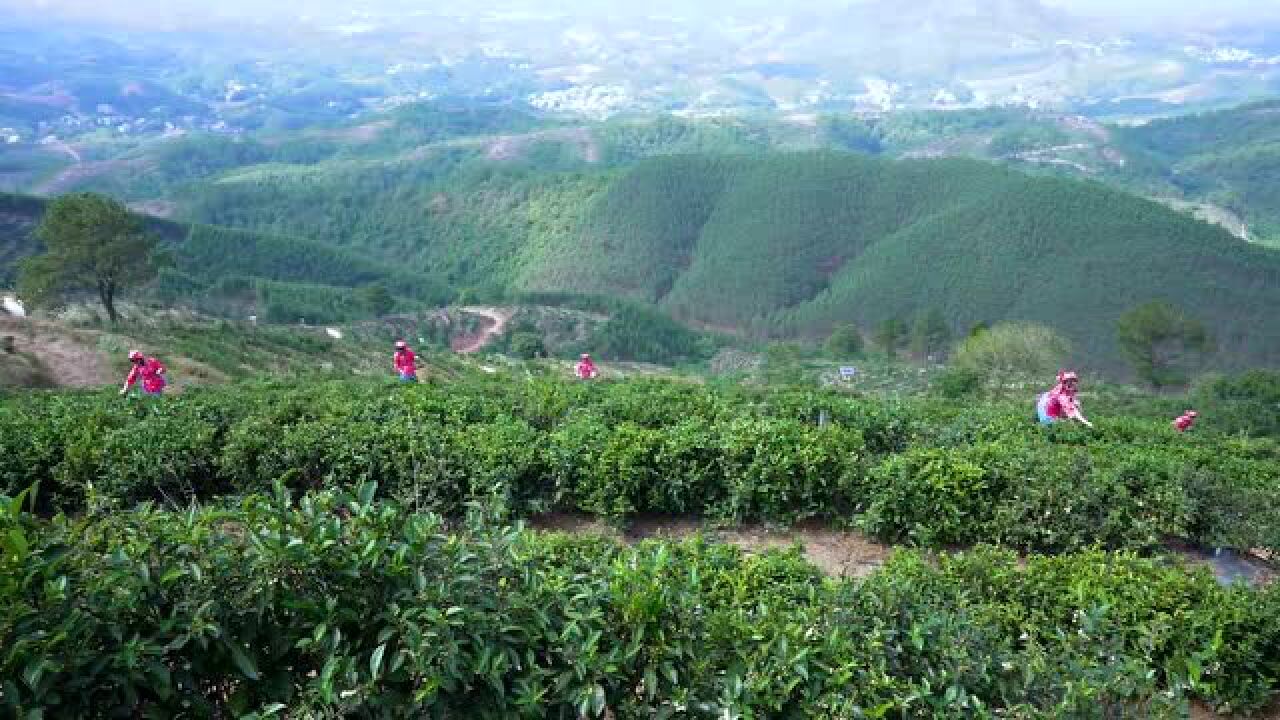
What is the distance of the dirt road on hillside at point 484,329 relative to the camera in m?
67.4

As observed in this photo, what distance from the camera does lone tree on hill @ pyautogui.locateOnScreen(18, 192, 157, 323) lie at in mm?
33000

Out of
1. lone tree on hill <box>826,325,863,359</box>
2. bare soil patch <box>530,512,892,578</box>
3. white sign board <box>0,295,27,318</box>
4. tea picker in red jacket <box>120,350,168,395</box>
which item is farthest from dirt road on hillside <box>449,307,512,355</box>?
bare soil patch <box>530,512,892,578</box>

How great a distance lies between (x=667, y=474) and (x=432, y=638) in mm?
5423

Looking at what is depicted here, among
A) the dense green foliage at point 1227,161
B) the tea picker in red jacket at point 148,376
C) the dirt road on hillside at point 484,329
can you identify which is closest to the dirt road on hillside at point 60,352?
the tea picker in red jacket at point 148,376

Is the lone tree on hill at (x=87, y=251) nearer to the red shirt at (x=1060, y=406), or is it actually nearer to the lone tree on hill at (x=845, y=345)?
the red shirt at (x=1060, y=406)

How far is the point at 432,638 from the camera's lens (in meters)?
3.90

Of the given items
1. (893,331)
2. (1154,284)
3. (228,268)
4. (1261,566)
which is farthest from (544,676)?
(228,268)

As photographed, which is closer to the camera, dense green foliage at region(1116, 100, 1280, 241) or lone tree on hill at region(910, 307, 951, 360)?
lone tree on hill at region(910, 307, 951, 360)

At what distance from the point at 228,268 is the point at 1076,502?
93.3 metres

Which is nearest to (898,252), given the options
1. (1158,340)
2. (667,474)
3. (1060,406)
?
(1158,340)

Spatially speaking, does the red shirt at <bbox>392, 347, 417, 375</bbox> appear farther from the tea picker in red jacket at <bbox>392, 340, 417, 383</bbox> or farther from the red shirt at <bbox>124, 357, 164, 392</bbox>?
the red shirt at <bbox>124, 357, 164, 392</bbox>

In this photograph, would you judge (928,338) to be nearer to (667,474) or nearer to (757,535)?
(757,535)

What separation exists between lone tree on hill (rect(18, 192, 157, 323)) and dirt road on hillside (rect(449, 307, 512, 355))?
30573 millimetres

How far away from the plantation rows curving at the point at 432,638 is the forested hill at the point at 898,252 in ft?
233
